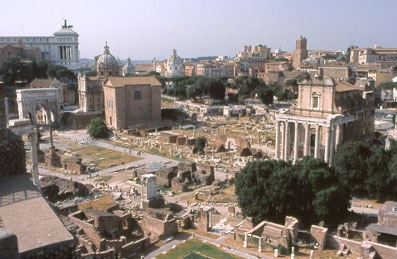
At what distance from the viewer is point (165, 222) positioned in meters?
22.5

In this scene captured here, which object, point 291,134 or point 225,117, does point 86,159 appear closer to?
point 291,134

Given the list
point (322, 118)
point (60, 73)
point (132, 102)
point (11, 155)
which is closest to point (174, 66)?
point (60, 73)

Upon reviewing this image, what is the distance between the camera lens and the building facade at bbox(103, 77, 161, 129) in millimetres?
65688

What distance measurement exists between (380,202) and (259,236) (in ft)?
45.4

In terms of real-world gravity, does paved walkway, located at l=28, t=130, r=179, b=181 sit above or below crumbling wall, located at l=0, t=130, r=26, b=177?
below

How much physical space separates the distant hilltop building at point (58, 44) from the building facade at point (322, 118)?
4073 inches

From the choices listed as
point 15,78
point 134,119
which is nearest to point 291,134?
point 134,119

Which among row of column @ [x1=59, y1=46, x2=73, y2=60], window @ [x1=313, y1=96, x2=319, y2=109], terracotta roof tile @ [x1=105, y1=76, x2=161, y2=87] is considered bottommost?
window @ [x1=313, y1=96, x2=319, y2=109]

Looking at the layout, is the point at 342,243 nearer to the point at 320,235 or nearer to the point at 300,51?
the point at 320,235

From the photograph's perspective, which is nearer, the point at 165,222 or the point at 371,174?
the point at 165,222

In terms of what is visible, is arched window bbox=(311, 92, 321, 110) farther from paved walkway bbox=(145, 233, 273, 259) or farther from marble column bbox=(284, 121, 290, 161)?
paved walkway bbox=(145, 233, 273, 259)

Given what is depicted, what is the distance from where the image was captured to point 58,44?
129125 millimetres

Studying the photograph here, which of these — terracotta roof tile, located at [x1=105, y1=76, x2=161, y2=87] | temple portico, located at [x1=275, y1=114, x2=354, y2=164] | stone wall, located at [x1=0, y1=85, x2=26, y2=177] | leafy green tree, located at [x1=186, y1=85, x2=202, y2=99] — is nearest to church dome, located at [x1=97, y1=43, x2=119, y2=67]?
terracotta roof tile, located at [x1=105, y1=76, x2=161, y2=87]

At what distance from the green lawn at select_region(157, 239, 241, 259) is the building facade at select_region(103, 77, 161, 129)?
47026 mm
